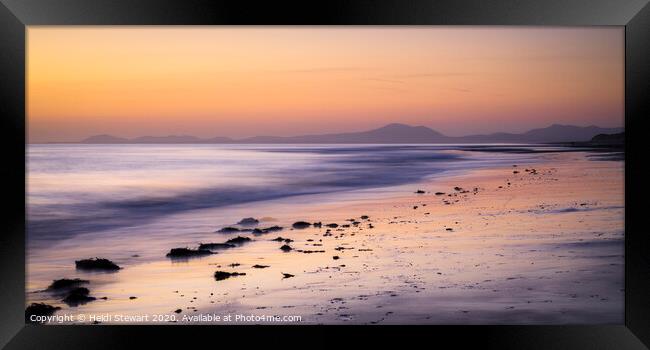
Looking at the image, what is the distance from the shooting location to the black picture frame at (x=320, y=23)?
3.95 meters

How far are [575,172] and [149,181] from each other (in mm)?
4123

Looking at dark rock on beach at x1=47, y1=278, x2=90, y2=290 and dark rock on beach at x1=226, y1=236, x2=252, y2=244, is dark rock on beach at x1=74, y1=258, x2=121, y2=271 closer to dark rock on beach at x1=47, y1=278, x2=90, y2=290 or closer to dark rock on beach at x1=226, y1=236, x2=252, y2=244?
dark rock on beach at x1=47, y1=278, x2=90, y2=290

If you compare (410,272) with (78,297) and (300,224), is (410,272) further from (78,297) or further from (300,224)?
(78,297)

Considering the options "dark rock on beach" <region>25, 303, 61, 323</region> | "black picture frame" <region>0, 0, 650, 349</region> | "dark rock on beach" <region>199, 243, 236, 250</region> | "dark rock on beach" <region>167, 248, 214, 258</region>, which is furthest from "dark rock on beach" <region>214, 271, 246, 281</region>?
"dark rock on beach" <region>25, 303, 61, 323</region>

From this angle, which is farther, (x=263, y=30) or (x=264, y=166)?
(x=264, y=166)

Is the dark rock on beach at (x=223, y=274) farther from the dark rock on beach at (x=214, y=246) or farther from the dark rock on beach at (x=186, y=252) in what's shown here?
the dark rock on beach at (x=214, y=246)

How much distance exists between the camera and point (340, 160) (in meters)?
7.61

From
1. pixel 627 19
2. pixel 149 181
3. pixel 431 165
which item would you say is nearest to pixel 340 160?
pixel 431 165

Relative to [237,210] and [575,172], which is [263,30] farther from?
[575,172]

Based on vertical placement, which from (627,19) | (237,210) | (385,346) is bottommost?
(385,346)

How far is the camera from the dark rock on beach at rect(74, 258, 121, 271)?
5.12 meters

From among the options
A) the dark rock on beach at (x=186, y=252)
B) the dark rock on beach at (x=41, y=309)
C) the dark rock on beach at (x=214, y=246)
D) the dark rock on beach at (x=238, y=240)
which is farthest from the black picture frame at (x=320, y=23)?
the dark rock on beach at (x=238, y=240)

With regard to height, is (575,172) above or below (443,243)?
above

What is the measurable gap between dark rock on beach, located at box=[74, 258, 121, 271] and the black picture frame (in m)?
1.00
